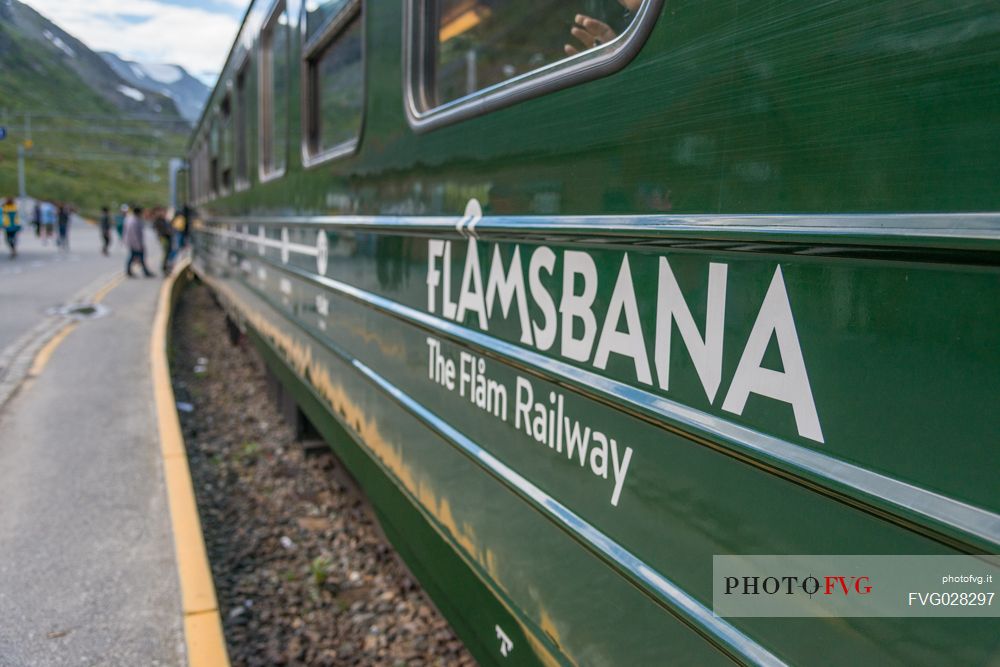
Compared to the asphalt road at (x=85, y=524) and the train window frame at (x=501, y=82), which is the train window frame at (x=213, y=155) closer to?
the asphalt road at (x=85, y=524)

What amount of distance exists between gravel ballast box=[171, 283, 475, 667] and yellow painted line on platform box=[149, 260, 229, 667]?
0.74 ft

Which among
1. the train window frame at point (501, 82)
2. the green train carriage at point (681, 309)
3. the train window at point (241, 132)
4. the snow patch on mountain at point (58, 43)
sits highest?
the snow patch on mountain at point (58, 43)

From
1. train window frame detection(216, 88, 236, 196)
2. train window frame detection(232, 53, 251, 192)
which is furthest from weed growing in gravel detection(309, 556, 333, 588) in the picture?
train window frame detection(216, 88, 236, 196)

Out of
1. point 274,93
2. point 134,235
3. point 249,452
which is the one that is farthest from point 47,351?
point 134,235

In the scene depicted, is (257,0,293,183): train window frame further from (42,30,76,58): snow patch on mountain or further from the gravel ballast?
the gravel ballast

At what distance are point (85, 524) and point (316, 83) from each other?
7.40ft

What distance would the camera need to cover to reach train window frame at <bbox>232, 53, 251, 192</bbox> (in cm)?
573

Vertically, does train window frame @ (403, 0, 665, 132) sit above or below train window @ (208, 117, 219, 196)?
below

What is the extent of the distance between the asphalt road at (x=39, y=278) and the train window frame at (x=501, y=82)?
23.1 feet

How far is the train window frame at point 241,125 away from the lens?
5734 millimetres

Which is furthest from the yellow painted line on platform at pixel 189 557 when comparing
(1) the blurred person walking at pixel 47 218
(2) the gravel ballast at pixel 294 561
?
(1) the blurred person walking at pixel 47 218

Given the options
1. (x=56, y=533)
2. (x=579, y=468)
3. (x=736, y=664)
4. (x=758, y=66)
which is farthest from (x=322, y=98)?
(x=736, y=664)

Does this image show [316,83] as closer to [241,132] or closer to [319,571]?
[319,571]

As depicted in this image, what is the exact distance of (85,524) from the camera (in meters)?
3.75
